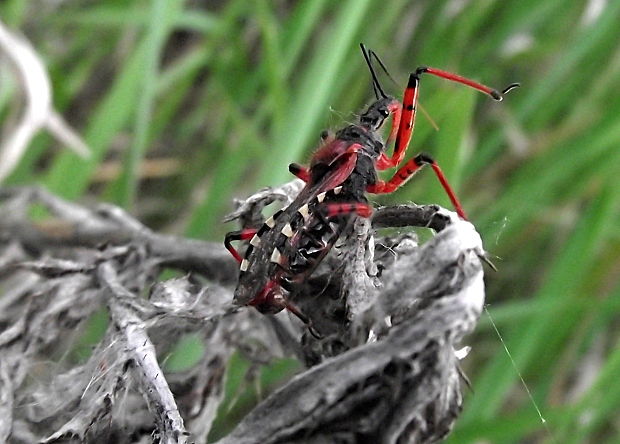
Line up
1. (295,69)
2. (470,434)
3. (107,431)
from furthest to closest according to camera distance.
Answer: (295,69) → (470,434) → (107,431)

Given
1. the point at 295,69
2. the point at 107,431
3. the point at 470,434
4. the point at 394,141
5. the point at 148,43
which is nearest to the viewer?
the point at 107,431

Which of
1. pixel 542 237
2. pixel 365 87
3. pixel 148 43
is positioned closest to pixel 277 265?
pixel 148 43

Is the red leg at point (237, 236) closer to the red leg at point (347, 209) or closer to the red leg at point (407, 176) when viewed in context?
the red leg at point (347, 209)

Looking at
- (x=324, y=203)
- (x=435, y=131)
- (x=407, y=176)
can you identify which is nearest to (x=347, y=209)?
(x=324, y=203)

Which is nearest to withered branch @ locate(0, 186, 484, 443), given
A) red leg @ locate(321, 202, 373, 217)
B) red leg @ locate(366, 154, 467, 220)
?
red leg @ locate(321, 202, 373, 217)

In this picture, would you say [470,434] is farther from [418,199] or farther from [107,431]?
[107,431]

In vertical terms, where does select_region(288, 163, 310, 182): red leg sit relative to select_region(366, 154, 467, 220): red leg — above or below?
above

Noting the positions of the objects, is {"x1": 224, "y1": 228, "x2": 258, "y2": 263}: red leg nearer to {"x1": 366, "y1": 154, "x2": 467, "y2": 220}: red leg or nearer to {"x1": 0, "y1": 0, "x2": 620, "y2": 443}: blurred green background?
{"x1": 366, "y1": 154, "x2": 467, "y2": 220}: red leg

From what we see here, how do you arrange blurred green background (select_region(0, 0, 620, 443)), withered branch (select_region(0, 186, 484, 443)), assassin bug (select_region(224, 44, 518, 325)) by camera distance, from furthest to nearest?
blurred green background (select_region(0, 0, 620, 443)), assassin bug (select_region(224, 44, 518, 325)), withered branch (select_region(0, 186, 484, 443))
